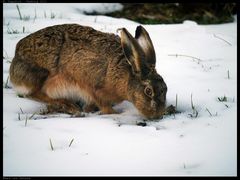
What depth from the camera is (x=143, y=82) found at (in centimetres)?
446

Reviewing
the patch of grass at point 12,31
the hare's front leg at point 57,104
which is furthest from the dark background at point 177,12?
the hare's front leg at point 57,104

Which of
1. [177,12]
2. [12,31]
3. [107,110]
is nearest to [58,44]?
[107,110]

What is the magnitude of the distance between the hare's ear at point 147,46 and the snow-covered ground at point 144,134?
613mm

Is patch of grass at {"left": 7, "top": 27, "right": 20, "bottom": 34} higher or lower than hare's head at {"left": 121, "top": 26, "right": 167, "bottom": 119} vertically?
higher

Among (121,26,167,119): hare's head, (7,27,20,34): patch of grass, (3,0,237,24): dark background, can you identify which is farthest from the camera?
(3,0,237,24): dark background

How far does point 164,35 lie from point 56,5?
2566 mm

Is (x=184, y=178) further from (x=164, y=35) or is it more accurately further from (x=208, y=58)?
(x=164, y=35)

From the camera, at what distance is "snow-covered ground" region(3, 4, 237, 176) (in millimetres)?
3320

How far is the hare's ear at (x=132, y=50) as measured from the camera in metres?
4.38

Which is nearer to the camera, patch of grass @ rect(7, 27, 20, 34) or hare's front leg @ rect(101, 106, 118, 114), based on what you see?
hare's front leg @ rect(101, 106, 118, 114)

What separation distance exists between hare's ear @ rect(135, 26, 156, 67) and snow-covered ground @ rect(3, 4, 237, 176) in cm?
61

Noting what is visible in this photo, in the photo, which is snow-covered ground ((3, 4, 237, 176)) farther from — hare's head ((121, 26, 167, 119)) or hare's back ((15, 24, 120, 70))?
hare's back ((15, 24, 120, 70))

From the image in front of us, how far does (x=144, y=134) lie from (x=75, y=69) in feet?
4.74

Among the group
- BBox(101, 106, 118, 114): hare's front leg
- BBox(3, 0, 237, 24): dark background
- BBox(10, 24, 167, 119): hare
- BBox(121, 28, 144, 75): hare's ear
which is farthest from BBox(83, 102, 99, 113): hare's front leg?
BBox(3, 0, 237, 24): dark background
